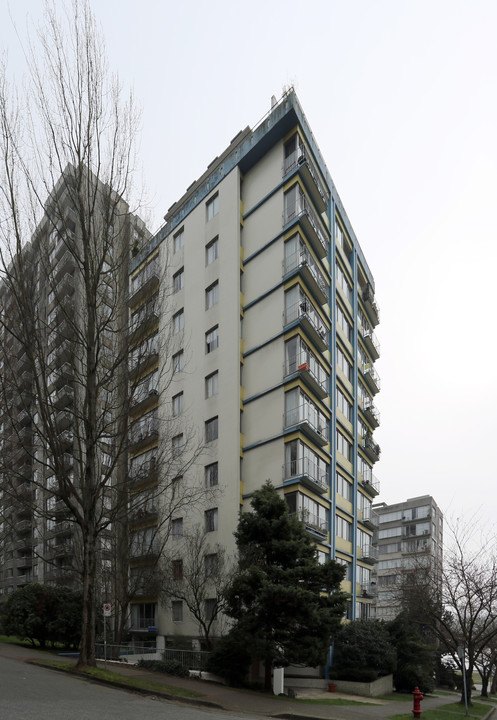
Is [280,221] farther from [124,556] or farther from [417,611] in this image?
[417,611]

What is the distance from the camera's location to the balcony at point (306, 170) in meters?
33.8

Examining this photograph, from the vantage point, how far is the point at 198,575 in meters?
29.9

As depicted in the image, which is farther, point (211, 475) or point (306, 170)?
point (211, 475)

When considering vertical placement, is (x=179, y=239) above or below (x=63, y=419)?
above

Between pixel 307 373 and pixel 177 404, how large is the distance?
10747 mm

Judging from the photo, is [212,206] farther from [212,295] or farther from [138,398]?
[138,398]

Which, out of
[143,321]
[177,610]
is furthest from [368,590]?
[143,321]

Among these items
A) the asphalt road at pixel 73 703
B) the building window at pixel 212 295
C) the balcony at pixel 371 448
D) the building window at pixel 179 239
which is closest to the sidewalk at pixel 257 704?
the asphalt road at pixel 73 703

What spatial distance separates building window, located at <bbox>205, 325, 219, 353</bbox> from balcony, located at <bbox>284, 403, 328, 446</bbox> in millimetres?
6907

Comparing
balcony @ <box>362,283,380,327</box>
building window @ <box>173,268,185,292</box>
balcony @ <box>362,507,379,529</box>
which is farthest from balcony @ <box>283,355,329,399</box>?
balcony @ <box>362,283,380,327</box>

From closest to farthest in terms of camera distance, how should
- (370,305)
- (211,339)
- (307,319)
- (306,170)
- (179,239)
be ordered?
1. (307,319)
2. (306,170)
3. (211,339)
4. (179,239)
5. (370,305)

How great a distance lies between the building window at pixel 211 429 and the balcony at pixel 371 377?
16.4 metres

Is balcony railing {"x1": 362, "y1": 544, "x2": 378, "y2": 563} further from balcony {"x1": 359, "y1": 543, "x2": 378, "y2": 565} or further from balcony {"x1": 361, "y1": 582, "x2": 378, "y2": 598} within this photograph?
balcony {"x1": 361, "y1": 582, "x2": 378, "y2": 598}

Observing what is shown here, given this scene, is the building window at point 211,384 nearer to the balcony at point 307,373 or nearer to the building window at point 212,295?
the building window at point 212,295
